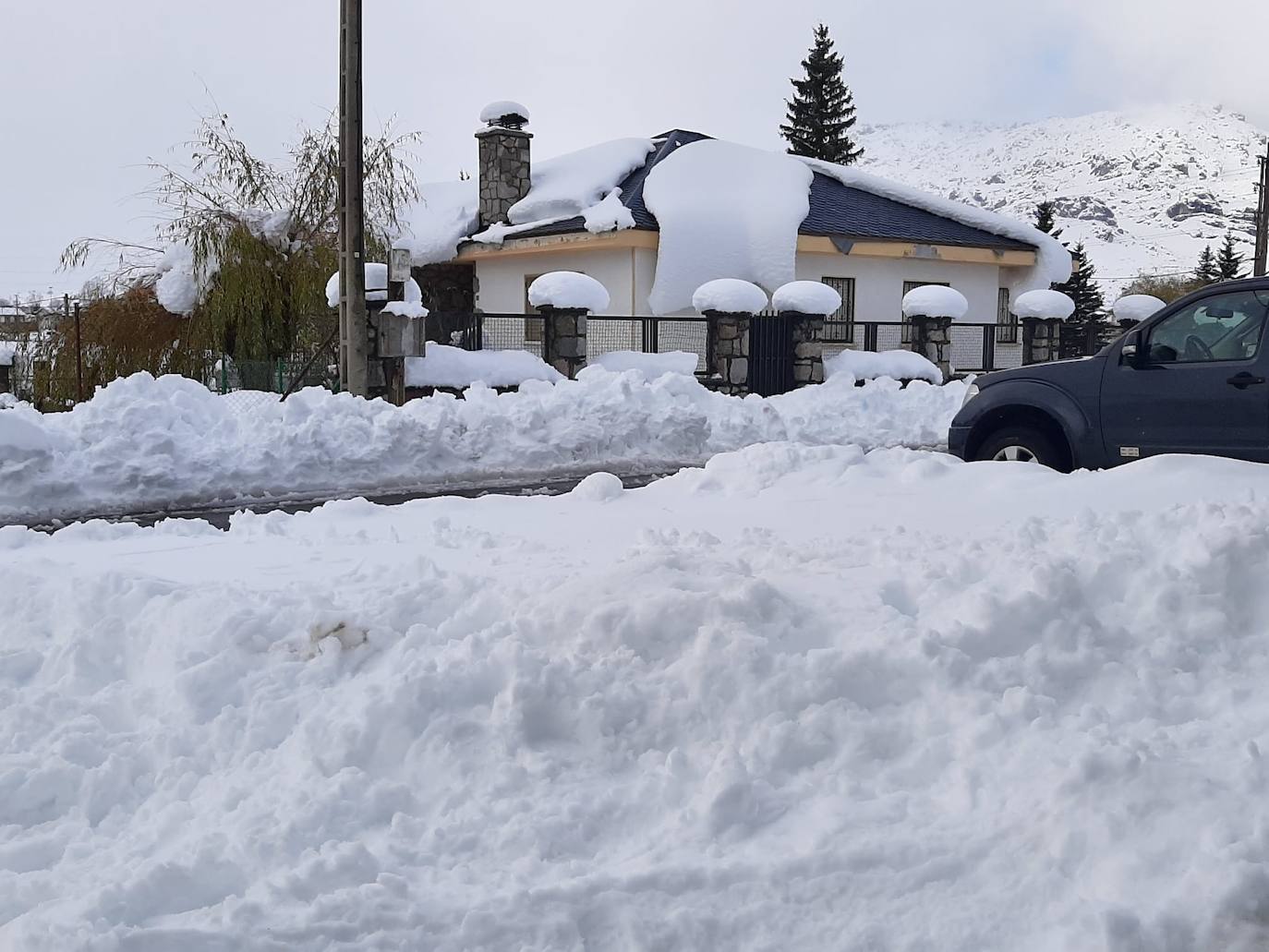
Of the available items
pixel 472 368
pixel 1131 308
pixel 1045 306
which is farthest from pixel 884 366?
pixel 1131 308

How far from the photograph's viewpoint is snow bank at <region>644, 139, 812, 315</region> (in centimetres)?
2302

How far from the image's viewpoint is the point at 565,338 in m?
19.0

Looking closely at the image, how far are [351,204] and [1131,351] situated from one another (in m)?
8.91

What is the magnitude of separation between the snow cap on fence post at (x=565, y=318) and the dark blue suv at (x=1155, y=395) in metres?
10.9

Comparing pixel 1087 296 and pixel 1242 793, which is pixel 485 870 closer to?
pixel 1242 793

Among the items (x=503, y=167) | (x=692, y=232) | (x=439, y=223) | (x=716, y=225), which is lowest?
(x=692, y=232)

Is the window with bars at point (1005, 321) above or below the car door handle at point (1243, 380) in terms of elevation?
above

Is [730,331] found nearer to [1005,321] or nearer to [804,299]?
[804,299]

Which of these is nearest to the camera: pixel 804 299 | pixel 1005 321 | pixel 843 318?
pixel 804 299

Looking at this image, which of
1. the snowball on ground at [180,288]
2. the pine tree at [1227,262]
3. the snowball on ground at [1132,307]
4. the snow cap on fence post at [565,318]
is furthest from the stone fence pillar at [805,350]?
the pine tree at [1227,262]

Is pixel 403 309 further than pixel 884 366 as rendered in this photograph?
No

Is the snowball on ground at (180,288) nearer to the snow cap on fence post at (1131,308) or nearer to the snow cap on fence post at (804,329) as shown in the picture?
the snow cap on fence post at (804,329)

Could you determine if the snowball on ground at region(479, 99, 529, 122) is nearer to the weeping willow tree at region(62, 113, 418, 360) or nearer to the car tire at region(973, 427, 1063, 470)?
the weeping willow tree at region(62, 113, 418, 360)

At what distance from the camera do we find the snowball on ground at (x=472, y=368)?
16.8 meters
